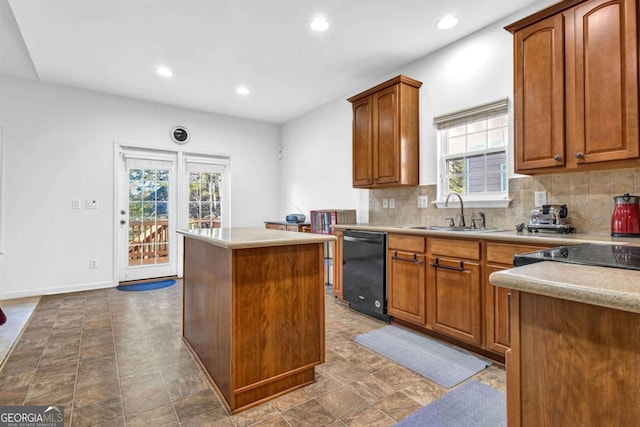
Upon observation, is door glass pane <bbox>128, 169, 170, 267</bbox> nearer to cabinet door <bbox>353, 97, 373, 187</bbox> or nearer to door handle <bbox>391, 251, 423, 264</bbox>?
cabinet door <bbox>353, 97, 373, 187</bbox>

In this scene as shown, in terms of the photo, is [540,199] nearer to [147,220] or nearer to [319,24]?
[319,24]

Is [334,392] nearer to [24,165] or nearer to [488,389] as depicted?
[488,389]

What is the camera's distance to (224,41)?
315 centimetres

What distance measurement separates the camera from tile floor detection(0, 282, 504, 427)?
5.67ft

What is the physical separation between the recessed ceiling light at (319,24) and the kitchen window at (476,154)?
1404 millimetres

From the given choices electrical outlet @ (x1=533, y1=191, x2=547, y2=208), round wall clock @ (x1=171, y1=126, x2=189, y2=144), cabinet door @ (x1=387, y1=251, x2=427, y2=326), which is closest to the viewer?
electrical outlet @ (x1=533, y1=191, x2=547, y2=208)

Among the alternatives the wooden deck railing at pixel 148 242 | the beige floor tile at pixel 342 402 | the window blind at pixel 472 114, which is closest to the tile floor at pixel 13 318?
the wooden deck railing at pixel 148 242

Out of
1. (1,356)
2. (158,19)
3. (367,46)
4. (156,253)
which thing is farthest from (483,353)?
(156,253)

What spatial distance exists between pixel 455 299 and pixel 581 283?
1.87 meters

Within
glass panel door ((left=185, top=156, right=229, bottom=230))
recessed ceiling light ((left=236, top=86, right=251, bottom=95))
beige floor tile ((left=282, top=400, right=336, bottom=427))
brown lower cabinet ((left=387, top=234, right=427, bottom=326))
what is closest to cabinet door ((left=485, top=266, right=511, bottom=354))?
brown lower cabinet ((left=387, top=234, right=427, bottom=326))

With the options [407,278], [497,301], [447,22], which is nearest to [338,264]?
[407,278]

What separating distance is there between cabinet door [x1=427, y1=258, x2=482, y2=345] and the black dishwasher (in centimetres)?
52

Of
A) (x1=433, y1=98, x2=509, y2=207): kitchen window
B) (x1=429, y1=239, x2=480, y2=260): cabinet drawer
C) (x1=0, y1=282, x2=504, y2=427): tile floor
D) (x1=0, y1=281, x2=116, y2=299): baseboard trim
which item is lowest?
(x1=0, y1=282, x2=504, y2=427): tile floor

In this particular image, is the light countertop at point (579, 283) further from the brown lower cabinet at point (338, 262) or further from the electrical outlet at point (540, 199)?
the brown lower cabinet at point (338, 262)
